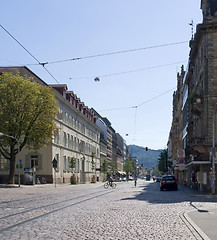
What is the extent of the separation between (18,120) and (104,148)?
81852 mm

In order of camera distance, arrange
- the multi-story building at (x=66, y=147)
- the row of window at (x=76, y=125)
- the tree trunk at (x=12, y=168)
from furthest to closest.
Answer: the row of window at (x=76, y=125)
the multi-story building at (x=66, y=147)
the tree trunk at (x=12, y=168)

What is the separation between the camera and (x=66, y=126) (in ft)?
247

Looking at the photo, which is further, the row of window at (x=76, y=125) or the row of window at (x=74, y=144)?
the row of window at (x=76, y=125)

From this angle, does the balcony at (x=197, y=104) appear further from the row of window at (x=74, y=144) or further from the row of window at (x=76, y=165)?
the row of window at (x=76, y=165)

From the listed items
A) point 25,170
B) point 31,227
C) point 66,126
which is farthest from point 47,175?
point 31,227

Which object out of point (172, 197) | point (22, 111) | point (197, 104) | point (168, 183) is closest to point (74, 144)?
point (22, 111)

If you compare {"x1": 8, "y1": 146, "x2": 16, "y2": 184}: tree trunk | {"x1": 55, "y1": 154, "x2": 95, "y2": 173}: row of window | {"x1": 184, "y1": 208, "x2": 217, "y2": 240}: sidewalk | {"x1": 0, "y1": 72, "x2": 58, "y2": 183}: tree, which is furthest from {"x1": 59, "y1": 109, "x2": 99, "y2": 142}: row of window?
{"x1": 184, "y1": 208, "x2": 217, "y2": 240}: sidewalk

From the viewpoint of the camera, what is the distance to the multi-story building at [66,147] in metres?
63.5

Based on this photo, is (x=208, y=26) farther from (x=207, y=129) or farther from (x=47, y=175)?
(x=47, y=175)

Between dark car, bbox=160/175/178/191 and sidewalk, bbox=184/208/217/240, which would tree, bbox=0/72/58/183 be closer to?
dark car, bbox=160/175/178/191

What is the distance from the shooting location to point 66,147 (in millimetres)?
74750

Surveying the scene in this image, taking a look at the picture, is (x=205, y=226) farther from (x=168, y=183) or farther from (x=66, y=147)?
(x=66, y=147)

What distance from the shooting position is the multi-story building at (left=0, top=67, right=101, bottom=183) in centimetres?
6347

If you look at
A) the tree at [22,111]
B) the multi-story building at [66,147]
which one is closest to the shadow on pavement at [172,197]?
the tree at [22,111]
